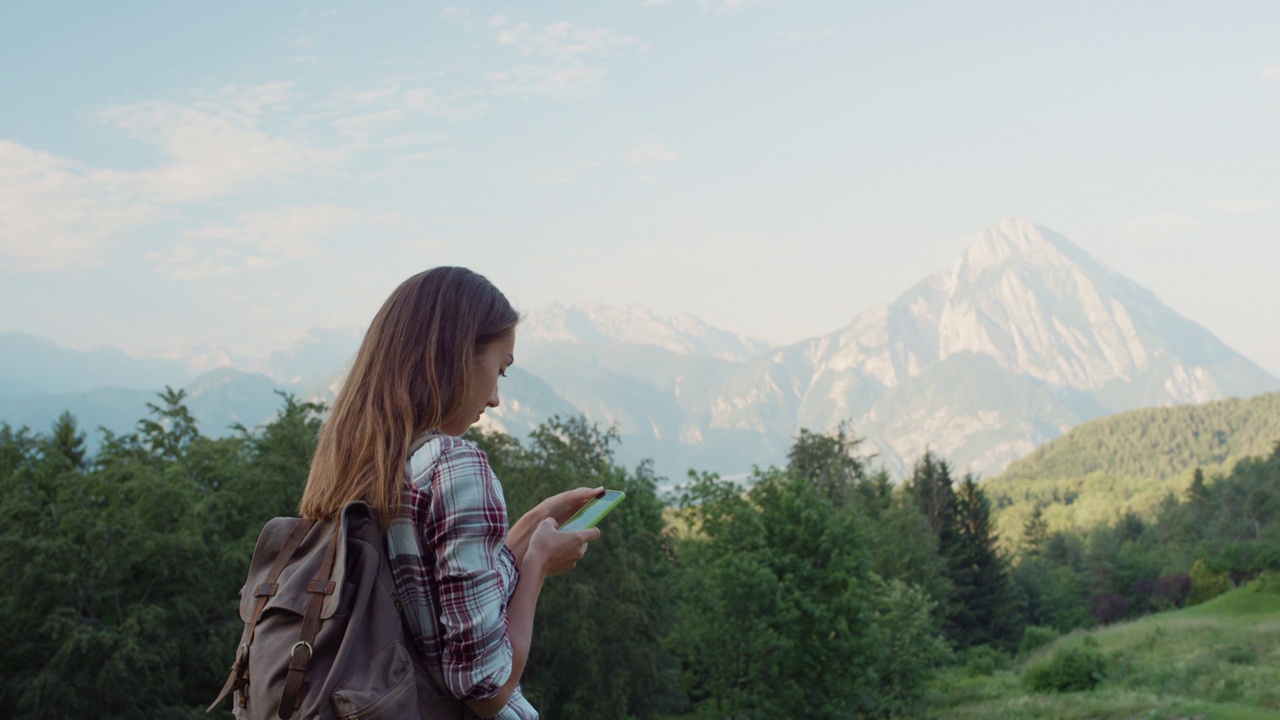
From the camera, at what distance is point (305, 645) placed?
2004mm

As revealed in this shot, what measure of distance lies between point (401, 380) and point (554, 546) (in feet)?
1.96

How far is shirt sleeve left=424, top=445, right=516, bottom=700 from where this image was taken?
84.2 inches

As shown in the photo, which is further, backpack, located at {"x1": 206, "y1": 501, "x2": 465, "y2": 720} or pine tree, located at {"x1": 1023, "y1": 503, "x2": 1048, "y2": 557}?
pine tree, located at {"x1": 1023, "y1": 503, "x2": 1048, "y2": 557}

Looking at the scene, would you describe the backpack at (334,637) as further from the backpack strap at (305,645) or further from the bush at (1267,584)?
the bush at (1267,584)

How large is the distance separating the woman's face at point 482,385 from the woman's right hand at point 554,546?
1.15ft

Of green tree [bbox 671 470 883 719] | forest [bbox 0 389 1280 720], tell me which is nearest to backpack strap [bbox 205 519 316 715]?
forest [bbox 0 389 1280 720]

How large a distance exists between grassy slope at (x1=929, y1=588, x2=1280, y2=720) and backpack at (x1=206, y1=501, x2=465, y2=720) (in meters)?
20.6

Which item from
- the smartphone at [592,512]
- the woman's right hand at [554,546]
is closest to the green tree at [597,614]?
the smartphone at [592,512]

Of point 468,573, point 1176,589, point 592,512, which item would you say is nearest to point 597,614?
point 592,512

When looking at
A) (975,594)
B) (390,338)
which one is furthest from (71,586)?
(975,594)

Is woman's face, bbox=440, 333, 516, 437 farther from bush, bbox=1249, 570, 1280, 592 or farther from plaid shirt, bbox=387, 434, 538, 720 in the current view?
bush, bbox=1249, 570, 1280, 592

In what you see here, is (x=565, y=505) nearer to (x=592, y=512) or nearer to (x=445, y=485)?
(x=592, y=512)

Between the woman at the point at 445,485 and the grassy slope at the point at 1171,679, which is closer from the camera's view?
the woman at the point at 445,485

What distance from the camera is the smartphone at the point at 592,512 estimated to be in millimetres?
2668
